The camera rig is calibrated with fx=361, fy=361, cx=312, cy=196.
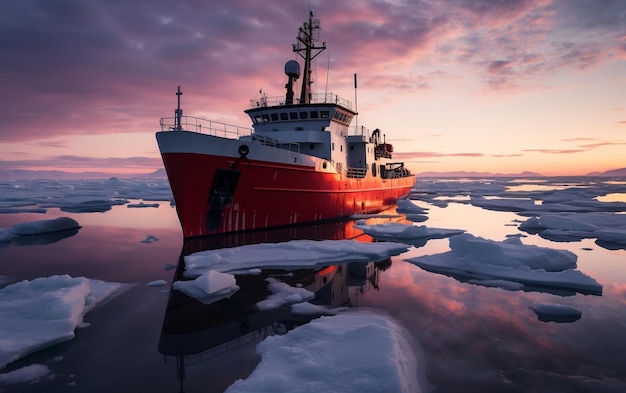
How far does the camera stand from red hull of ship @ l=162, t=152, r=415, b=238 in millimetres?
14594

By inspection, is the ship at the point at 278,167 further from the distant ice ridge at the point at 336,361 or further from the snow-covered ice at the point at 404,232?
the distant ice ridge at the point at 336,361

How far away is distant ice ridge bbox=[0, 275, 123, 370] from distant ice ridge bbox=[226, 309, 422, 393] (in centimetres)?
356

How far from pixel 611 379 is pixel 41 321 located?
9.24 meters

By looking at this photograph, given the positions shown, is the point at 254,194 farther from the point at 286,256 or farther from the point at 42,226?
the point at 42,226

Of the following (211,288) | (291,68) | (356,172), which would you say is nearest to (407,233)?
(356,172)

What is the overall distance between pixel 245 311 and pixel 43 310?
390cm

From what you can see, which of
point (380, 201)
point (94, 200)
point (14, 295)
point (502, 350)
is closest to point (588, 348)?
Answer: point (502, 350)

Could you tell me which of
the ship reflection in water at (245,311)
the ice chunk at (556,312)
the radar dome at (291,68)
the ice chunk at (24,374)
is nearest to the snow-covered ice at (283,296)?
the ship reflection in water at (245,311)

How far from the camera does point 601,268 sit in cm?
1185

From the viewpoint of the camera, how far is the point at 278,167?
16.8 m

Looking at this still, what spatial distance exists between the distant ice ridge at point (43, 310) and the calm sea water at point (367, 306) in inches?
8.3

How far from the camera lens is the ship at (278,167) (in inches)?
576

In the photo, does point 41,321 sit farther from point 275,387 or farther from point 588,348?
point 588,348

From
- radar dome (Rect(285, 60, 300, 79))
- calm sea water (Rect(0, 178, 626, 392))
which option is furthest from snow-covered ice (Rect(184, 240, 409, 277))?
radar dome (Rect(285, 60, 300, 79))
